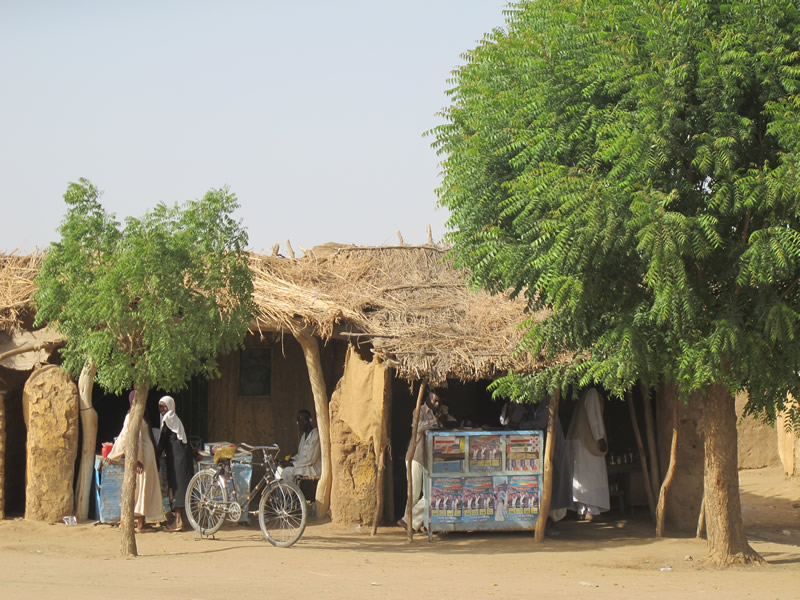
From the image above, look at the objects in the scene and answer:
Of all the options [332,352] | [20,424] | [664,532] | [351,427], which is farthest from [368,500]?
[20,424]

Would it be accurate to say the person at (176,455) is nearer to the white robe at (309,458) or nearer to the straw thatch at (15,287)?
the white robe at (309,458)

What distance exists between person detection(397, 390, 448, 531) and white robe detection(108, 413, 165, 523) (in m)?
2.91

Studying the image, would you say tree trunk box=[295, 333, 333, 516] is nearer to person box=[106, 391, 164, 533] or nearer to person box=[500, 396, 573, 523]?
person box=[106, 391, 164, 533]

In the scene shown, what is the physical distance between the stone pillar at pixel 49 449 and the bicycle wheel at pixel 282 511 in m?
2.74

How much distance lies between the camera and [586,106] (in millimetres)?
8359

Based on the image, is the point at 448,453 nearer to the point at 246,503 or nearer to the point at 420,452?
the point at 420,452

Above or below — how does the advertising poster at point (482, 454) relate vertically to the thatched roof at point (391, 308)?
below

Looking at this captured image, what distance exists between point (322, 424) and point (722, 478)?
4.93 meters

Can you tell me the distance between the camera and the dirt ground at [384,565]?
775 centimetres

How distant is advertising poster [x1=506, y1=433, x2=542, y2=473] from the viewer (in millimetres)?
10891

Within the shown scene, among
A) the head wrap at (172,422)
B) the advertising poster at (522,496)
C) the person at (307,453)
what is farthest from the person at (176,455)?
the advertising poster at (522,496)

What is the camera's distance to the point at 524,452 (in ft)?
35.8

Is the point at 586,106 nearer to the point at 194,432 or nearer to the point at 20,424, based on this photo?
the point at 194,432

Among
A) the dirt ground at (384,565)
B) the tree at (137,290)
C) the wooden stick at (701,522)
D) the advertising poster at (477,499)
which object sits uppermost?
the tree at (137,290)
